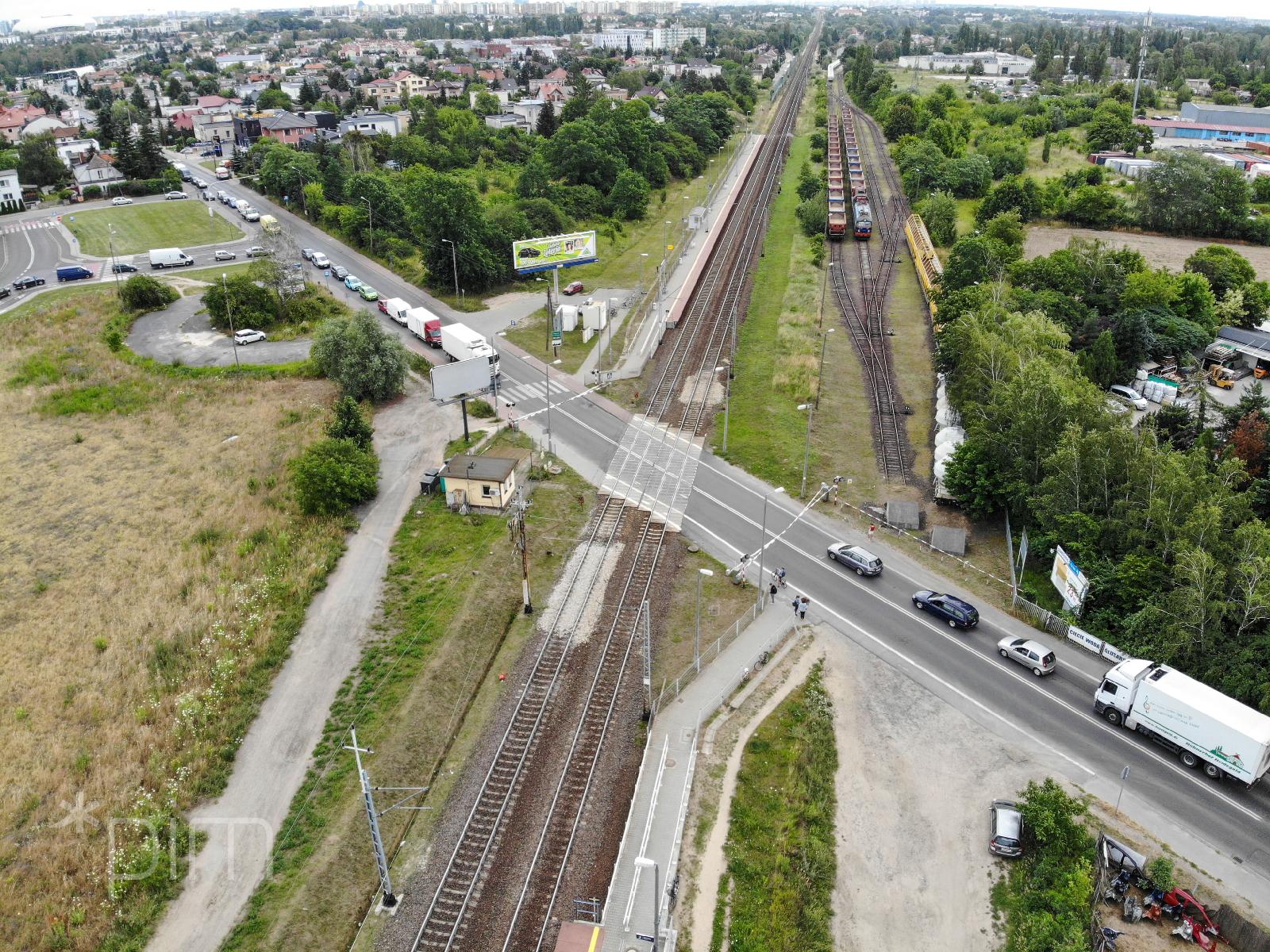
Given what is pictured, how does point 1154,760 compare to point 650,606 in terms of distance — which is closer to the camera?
point 1154,760

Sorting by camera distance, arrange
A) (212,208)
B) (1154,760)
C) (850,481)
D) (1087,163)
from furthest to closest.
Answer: (1087,163) → (212,208) → (850,481) → (1154,760)

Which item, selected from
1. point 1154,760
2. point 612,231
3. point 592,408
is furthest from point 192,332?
point 1154,760

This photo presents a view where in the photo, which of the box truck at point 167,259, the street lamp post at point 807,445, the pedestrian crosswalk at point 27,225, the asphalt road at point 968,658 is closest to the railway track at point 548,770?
the asphalt road at point 968,658

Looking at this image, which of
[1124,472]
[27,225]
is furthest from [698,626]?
[27,225]

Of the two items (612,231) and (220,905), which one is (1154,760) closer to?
(220,905)

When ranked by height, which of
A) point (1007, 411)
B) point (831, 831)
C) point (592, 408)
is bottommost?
point (831, 831)

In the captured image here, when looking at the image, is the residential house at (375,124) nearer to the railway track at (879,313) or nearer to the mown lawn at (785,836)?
the railway track at (879,313)

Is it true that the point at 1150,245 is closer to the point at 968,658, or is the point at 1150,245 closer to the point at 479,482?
the point at 968,658

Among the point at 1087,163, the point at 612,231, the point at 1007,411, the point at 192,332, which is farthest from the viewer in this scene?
the point at 1087,163
